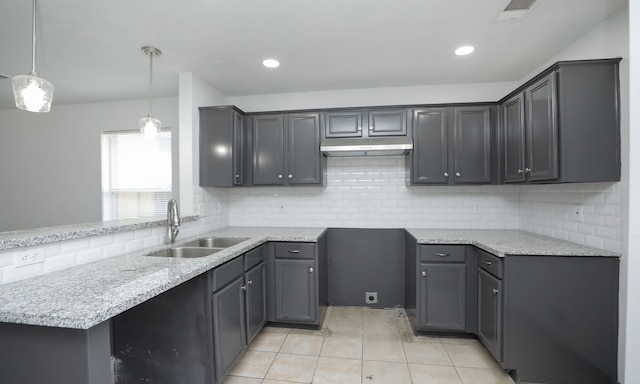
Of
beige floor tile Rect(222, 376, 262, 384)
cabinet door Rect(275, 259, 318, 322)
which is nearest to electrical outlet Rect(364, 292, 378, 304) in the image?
cabinet door Rect(275, 259, 318, 322)

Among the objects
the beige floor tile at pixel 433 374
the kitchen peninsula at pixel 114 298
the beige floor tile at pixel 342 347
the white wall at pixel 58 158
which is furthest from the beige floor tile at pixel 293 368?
the white wall at pixel 58 158

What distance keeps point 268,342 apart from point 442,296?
1635 millimetres

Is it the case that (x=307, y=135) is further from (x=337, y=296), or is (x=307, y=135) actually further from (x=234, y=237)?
(x=337, y=296)

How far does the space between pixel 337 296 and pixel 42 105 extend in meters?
3.04

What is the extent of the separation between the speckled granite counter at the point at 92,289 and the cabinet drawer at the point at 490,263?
2003mm

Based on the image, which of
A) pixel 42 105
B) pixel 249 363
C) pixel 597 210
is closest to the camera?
pixel 42 105

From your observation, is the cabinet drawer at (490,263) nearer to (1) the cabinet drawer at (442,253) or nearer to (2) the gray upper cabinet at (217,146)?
(1) the cabinet drawer at (442,253)

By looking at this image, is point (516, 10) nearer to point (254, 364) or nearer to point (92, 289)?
point (92, 289)

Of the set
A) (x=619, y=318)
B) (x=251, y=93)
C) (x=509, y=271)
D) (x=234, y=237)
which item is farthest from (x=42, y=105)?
(x=619, y=318)

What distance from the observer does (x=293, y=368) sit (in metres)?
2.11

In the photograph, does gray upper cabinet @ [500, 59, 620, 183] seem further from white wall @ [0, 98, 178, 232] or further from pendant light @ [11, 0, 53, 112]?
white wall @ [0, 98, 178, 232]

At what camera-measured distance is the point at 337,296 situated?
10.7 ft

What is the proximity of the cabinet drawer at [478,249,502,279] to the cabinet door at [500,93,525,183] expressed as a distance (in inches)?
29.7

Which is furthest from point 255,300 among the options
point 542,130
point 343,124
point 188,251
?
point 542,130
